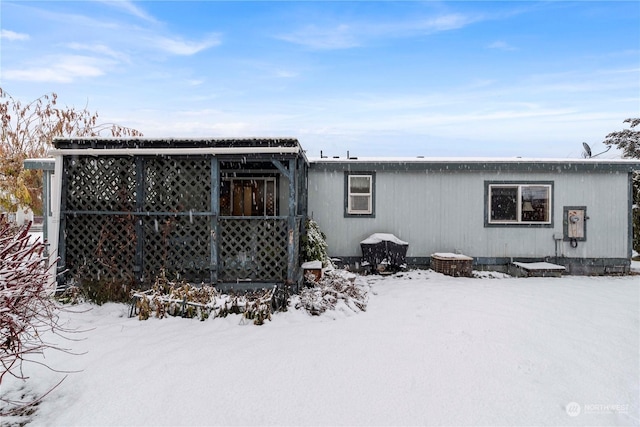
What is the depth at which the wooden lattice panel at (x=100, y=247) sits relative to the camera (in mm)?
6355

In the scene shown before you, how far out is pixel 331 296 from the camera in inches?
232

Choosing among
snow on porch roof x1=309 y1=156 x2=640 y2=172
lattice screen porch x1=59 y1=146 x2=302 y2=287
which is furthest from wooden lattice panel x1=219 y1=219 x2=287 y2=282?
snow on porch roof x1=309 y1=156 x2=640 y2=172

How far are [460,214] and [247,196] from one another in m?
6.27

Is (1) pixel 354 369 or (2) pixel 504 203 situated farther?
(2) pixel 504 203

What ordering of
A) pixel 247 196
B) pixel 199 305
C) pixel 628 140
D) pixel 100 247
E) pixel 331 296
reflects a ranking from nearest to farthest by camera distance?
pixel 199 305
pixel 331 296
pixel 100 247
pixel 247 196
pixel 628 140

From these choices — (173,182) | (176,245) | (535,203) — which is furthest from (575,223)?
(173,182)

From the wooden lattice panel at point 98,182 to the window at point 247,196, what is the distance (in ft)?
11.9

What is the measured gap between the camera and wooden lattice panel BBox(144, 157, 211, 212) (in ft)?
21.0

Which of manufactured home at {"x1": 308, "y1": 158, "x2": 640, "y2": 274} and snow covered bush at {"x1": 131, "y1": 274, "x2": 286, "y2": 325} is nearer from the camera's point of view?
snow covered bush at {"x1": 131, "y1": 274, "x2": 286, "y2": 325}

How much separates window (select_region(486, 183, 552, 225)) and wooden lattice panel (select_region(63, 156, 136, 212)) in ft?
29.4

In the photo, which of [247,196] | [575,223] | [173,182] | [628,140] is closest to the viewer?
[173,182]

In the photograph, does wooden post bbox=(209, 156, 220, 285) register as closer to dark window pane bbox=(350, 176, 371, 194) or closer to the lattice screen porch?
the lattice screen porch

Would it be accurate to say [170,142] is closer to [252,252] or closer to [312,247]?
[252,252]

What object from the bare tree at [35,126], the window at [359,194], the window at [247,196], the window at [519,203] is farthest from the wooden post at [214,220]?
the bare tree at [35,126]
